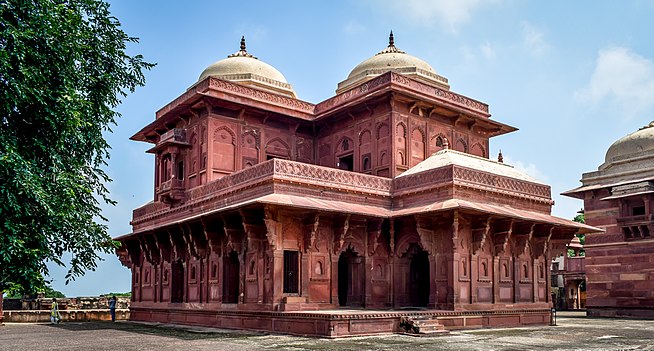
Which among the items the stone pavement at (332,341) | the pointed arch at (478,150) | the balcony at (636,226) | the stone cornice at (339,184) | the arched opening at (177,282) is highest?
the pointed arch at (478,150)

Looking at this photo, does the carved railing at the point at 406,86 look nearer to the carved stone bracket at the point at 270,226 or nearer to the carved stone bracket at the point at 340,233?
the carved stone bracket at the point at 340,233

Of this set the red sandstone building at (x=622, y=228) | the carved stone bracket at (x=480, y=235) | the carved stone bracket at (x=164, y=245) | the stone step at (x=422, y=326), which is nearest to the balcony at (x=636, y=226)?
the red sandstone building at (x=622, y=228)

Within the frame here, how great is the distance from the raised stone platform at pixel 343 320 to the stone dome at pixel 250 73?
887 cm

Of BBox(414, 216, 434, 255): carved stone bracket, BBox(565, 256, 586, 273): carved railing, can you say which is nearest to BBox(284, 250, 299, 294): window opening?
BBox(414, 216, 434, 255): carved stone bracket

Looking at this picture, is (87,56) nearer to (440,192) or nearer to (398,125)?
(440,192)

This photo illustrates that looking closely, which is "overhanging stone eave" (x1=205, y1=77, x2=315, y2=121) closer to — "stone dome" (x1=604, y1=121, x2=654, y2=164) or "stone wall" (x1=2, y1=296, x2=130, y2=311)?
"stone dome" (x1=604, y1=121, x2=654, y2=164)

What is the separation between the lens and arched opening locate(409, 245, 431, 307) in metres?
19.0

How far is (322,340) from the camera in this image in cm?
1335

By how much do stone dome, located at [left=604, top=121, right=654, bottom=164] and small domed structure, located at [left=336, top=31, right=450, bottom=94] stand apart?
28.0 feet

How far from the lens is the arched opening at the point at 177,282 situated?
70.2 feet

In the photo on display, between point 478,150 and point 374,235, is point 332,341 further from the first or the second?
point 478,150

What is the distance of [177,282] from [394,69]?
1101 cm

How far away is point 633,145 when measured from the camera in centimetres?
2667

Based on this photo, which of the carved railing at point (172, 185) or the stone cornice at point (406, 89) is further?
the carved railing at point (172, 185)
